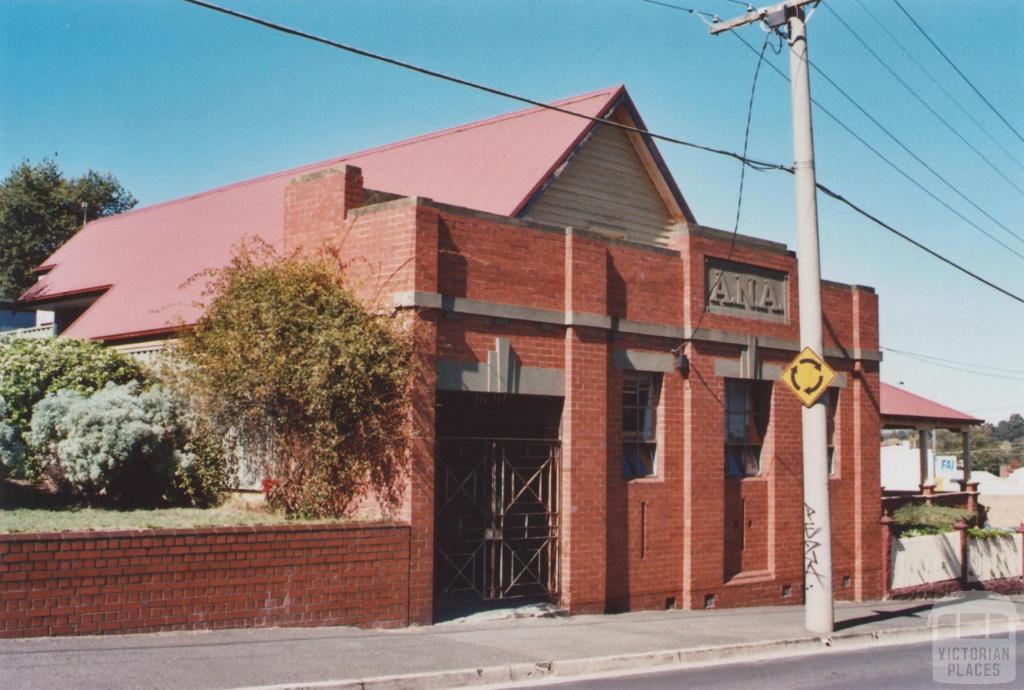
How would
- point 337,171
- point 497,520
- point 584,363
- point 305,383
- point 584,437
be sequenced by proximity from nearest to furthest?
point 305,383
point 497,520
point 337,171
point 584,437
point 584,363

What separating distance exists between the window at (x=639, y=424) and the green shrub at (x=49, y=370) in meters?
7.11

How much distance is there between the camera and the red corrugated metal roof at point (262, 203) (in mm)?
18906

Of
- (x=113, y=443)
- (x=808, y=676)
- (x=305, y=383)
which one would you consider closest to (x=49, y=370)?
(x=113, y=443)

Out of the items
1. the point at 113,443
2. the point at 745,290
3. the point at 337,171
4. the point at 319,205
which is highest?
the point at 337,171

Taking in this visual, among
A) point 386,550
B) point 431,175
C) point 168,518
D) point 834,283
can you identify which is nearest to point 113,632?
point 168,518

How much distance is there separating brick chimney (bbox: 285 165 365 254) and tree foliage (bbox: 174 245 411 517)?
0.90 m

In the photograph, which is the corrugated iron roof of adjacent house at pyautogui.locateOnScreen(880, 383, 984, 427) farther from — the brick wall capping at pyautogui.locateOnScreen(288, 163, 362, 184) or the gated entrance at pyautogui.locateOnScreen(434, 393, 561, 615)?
the brick wall capping at pyautogui.locateOnScreen(288, 163, 362, 184)

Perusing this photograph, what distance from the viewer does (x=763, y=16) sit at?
15227 millimetres

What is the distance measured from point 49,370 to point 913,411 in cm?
2302

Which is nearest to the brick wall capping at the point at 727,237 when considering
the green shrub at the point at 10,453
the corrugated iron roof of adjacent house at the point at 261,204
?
the corrugated iron roof of adjacent house at the point at 261,204

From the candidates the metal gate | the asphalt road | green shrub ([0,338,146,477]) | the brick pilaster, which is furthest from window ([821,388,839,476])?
green shrub ([0,338,146,477])

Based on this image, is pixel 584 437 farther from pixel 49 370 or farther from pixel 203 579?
pixel 49 370

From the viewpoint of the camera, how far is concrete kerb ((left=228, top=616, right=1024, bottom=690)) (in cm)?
935

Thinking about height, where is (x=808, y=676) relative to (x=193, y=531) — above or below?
below
